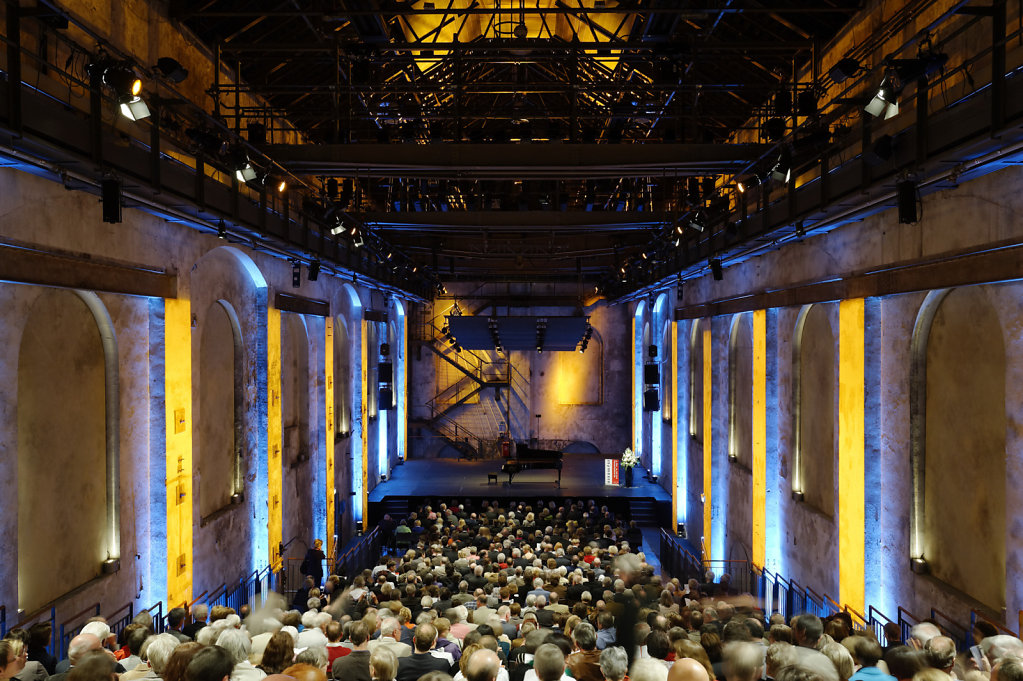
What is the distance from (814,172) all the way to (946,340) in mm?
5722

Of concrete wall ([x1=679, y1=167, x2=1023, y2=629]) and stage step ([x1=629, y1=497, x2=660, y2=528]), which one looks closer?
concrete wall ([x1=679, y1=167, x2=1023, y2=629])

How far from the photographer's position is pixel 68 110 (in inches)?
259

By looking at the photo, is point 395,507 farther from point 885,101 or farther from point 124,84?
point 885,101

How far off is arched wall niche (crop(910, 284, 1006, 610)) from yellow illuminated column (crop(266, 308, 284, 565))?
35.2 feet

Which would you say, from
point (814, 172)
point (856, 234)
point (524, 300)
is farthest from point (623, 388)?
point (856, 234)

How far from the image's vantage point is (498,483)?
990 inches

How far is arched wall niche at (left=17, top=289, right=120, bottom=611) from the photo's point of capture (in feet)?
25.0

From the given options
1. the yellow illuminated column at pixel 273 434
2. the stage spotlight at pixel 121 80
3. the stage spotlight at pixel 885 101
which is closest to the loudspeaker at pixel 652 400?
the yellow illuminated column at pixel 273 434

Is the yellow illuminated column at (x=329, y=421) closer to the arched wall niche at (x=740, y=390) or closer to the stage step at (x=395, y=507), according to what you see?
the stage step at (x=395, y=507)

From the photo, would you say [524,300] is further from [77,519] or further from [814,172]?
[77,519]

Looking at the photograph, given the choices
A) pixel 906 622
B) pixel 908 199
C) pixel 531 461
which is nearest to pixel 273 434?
pixel 906 622

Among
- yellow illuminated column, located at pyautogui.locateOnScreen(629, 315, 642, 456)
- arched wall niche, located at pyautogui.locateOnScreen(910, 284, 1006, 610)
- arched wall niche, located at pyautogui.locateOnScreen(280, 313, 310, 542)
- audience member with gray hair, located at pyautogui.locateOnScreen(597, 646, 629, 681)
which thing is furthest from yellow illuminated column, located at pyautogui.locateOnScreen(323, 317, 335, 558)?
yellow illuminated column, located at pyautogui.locateOnScreen(629, 315, 642, 456)

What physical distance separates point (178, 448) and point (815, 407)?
385 inches

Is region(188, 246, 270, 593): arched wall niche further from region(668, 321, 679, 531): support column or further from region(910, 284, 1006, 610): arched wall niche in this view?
region(668, 321, 679, 531): support column
